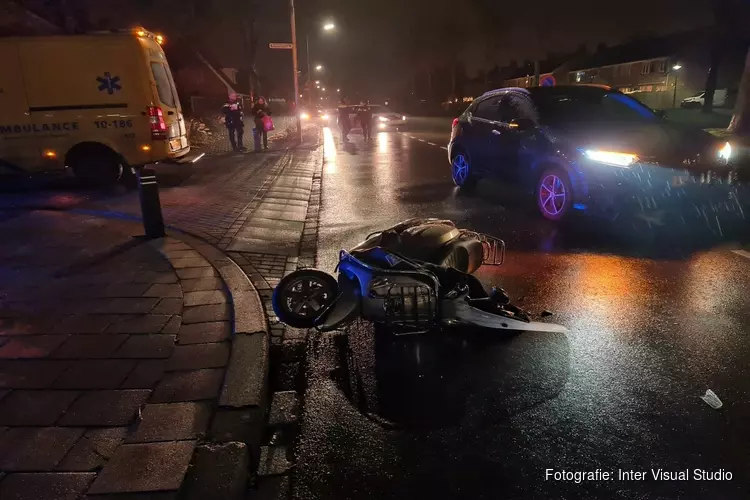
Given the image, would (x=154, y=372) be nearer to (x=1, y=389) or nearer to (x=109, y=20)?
(x=1, y=389)

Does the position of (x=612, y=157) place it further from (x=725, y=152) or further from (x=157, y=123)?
(x=157, y=123)

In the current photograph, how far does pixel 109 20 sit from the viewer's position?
96.9 feet

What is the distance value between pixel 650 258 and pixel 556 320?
7.74ft

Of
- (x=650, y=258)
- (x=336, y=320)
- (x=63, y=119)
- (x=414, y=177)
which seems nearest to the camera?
(x=336, y=320)

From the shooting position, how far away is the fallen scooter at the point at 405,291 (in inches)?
158

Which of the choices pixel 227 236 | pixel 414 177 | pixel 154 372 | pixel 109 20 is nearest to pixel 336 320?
pixel 154 372

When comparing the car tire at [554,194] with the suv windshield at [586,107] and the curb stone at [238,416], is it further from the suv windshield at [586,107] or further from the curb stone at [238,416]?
the curb stone at [238,416]

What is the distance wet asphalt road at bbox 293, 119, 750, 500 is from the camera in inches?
108

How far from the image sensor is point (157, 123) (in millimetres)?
10742

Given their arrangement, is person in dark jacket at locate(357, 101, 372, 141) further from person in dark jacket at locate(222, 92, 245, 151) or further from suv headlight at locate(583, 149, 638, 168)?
suv headlight at locate(583, 149, 638, 168)

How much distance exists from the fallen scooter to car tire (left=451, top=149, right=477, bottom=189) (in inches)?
241

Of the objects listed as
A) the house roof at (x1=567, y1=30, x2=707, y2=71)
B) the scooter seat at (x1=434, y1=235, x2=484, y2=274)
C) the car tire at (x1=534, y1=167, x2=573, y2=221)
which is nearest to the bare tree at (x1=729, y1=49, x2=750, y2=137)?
the car tire at (x1=534, y1=167, x2=573, y2=221)

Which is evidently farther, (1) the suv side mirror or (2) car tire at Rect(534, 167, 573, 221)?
(1) the suv side mirror

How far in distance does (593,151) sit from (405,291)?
14.9 ft
